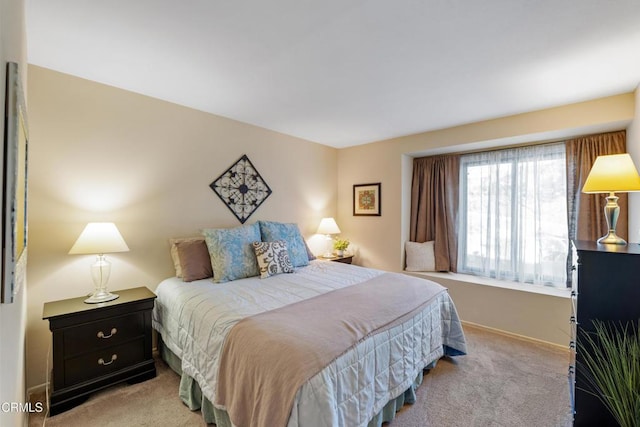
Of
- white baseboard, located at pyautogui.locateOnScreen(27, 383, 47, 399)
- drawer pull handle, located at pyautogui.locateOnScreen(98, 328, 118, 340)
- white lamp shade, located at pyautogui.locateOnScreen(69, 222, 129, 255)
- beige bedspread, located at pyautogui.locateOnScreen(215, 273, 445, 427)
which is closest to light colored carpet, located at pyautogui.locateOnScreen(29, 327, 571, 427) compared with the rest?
white baseboard, located at pyautogui.locateOnScreen(27, 383, 47, 399)

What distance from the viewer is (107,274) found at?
7.44 ft

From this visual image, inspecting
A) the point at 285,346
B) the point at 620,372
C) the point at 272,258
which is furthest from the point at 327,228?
the point at 620,372

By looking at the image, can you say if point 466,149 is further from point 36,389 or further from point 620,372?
point 36,389

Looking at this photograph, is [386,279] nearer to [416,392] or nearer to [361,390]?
[416,392]

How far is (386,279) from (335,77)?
5.86 feet

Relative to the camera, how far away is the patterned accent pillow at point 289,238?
3125 millimetres

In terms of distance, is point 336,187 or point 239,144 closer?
point 239,144

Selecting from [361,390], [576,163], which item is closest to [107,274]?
[361,390]

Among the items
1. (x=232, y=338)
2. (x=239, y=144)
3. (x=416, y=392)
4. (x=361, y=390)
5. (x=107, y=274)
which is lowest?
(x=416, y=392)

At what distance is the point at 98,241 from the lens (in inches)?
82.2

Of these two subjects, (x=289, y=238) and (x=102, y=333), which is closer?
(x=102, y=333)

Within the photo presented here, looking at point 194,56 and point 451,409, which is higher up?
point 194,56

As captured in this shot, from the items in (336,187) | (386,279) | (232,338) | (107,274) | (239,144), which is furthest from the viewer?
(336,187)

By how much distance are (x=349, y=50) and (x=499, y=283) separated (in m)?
3.14
